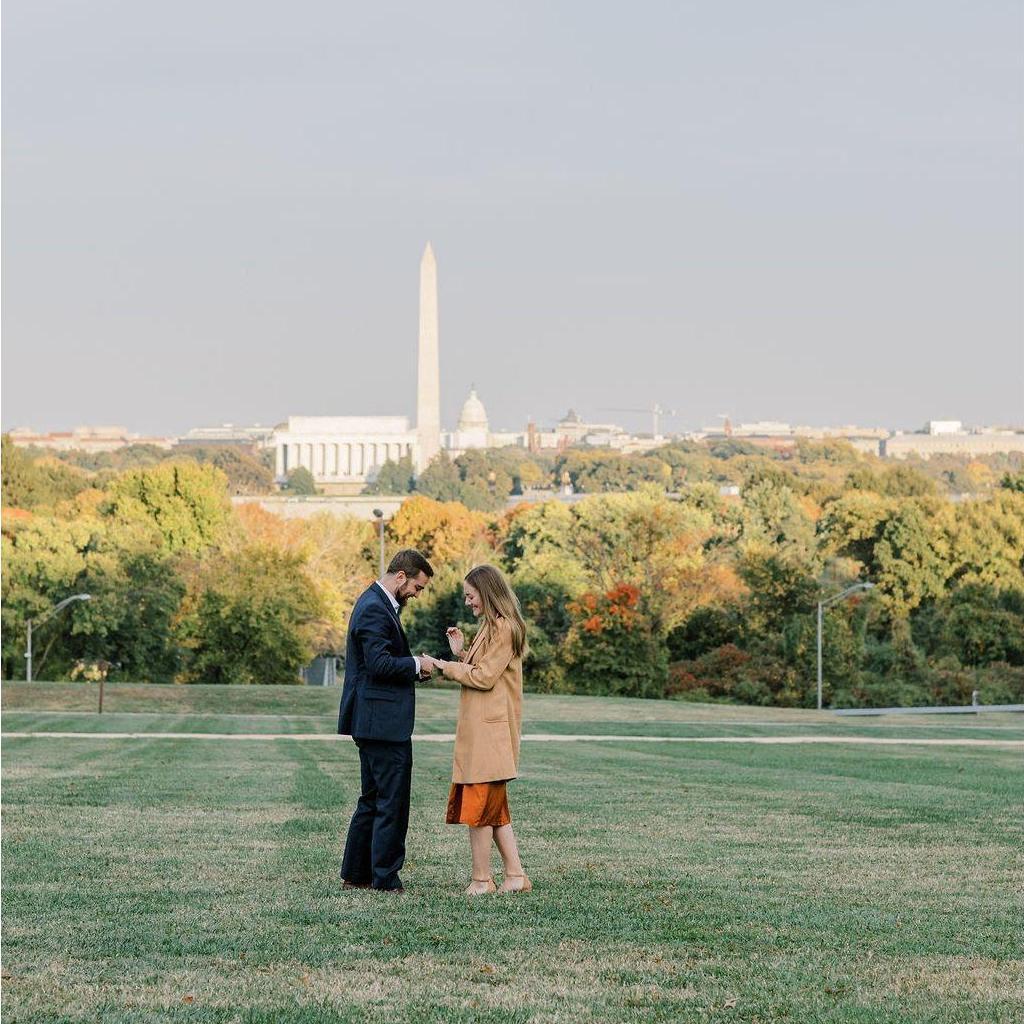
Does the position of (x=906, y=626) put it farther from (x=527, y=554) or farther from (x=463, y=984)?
(x=463, y=984)

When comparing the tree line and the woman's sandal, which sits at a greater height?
the tree line

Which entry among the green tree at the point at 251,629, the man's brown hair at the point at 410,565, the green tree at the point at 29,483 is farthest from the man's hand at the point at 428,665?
the green tree at the point at 29,483

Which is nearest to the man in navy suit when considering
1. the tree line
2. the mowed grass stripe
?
the mowed grass stripe

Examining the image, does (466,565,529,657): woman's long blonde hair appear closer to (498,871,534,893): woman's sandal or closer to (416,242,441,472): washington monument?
(498,871,534,893): woman's sandal

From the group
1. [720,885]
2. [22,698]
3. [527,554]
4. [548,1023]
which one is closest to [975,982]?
[548,1023]

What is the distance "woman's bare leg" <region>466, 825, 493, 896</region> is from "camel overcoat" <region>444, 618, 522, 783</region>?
304 millimetres

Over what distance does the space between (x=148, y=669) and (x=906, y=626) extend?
2888 centimetres

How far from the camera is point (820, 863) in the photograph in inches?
472

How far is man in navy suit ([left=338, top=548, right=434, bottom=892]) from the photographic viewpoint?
10.1 metres

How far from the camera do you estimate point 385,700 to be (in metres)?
10.1

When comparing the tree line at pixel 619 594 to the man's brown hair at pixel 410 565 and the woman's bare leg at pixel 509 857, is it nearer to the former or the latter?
the woman's bare leg at pixel 509 857

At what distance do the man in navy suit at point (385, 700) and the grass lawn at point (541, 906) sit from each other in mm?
389

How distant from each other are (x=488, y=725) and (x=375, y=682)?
701mm

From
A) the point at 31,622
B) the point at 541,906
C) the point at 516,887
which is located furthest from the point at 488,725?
the point at 31,622
